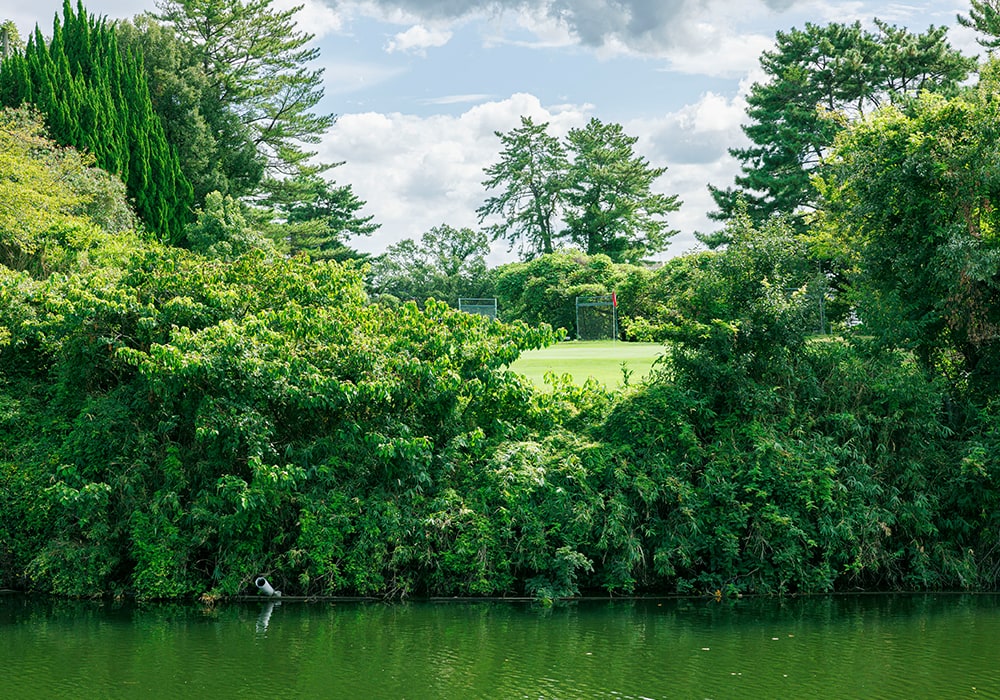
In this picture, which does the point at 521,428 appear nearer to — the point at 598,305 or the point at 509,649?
the point at 509,649

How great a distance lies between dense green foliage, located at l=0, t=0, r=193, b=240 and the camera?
3288 centimetres

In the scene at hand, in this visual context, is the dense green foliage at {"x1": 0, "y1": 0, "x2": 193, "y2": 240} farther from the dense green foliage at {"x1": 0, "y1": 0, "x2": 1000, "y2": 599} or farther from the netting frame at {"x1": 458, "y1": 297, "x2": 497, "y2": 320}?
the dense green foliage at {"x1": 0, "y1": 0, "x2": 1000, "y2": 599}

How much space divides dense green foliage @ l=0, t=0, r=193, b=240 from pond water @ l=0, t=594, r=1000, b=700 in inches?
895

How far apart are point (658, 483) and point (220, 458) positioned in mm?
6261

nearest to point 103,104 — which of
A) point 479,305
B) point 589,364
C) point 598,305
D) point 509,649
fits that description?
point 589,364

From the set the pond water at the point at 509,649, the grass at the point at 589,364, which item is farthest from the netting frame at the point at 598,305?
the pond water at the point at 509,649

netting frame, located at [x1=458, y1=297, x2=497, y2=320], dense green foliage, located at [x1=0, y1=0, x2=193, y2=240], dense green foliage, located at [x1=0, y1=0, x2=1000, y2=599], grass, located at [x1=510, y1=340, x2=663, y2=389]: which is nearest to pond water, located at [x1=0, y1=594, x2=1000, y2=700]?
dense green foliage, located at [x1=0, y1=0, x2=1000, y2=599]

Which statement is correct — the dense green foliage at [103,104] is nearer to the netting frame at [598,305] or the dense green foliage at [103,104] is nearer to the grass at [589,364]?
the grass at [589,364]

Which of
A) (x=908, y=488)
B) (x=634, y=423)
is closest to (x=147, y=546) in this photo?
(x=634, y=423)

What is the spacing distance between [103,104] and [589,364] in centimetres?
2016

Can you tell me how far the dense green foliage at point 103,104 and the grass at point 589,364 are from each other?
542 inches

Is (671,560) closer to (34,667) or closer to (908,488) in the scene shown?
(908,488)

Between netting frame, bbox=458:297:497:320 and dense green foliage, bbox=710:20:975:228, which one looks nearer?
dense green foliage, bbox=710:20:975:228

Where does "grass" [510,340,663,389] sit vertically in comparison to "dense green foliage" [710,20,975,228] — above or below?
below
